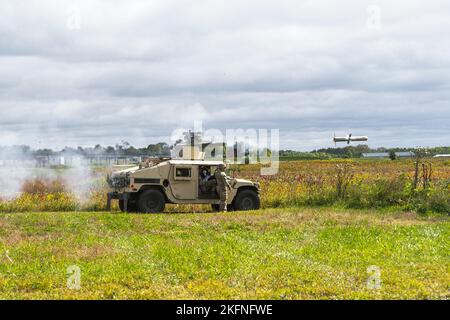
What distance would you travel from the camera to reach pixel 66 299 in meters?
8.83

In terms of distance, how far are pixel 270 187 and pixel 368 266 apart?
1534 cm

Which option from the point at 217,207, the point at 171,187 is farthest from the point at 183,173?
the point at 217,207

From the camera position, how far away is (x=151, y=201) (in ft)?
72.2

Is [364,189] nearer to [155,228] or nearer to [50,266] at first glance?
[155,228]

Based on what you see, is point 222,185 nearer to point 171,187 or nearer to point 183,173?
point 183,173

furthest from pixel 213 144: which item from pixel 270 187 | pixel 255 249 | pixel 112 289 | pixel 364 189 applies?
pixel 112 289

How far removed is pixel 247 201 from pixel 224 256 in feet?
37.0

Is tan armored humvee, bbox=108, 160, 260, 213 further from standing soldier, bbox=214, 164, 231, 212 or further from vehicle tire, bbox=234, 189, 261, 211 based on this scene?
standing soldier, bbox=214, 164, 231, 212

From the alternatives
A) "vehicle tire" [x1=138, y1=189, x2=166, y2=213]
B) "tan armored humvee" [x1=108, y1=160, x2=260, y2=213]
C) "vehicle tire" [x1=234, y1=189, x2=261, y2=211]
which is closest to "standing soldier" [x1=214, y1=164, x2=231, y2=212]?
"tan armored humvee" [x1=108, y1=160, x2=260, y2=213]

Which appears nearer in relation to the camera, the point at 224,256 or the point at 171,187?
the point at 224,256

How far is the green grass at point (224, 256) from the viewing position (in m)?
9.39

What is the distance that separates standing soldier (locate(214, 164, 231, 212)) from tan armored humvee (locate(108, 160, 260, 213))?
0.84 ft

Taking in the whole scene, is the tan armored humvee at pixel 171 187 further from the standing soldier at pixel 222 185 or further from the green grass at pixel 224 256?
the green grass at pixel 224 256

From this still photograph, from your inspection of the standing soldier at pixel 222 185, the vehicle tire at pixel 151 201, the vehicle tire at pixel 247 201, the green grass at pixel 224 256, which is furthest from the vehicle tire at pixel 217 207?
the green grass at pixel 224 256
